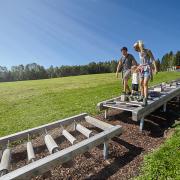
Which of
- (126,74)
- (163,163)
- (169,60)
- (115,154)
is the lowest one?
(115,154)

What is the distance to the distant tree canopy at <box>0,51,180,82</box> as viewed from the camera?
104 m

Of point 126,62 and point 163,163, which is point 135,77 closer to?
point 126,62

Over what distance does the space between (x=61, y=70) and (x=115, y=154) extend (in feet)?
362

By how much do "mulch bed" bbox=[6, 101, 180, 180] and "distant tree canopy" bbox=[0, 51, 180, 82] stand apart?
98.4m

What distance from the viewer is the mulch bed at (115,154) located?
4508mm

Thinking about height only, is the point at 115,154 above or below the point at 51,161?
below

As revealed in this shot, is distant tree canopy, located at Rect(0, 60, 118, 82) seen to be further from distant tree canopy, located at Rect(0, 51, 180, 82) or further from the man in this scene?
Answer: the man

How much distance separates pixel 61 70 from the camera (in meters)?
113

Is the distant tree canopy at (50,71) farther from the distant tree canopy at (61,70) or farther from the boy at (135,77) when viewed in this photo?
the boy at (135,77)

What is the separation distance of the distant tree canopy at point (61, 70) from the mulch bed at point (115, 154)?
323 ft

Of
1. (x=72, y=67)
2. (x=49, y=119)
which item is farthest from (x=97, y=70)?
(x=49, y=119)

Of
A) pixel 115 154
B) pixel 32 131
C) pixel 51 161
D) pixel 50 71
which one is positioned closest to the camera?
pixel 51 161

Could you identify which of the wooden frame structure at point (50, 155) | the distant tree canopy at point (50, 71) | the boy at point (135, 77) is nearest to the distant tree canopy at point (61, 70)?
the distant tree canopy at point (50, 71)

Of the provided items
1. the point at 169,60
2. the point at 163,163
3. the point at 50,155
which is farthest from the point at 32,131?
the point at 169,60
